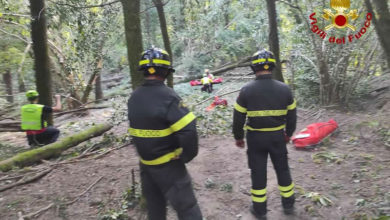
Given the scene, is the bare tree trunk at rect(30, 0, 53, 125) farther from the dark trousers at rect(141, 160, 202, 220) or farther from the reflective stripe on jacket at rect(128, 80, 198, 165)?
the dark trousers at rect(141, 160, 202, 220)

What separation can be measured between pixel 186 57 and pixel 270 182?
15530mm

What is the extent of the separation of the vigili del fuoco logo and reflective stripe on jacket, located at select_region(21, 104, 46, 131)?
844 cm

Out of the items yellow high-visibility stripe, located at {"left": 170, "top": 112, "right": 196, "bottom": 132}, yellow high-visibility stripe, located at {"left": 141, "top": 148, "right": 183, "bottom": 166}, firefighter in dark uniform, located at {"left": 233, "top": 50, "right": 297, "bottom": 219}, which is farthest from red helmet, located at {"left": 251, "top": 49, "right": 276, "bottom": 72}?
yellow high-visibility stripe, located at {"left": 141, "top": 148, "right": 183, "bottom": 166}

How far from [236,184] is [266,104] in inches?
73.5

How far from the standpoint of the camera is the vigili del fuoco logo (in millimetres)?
9086

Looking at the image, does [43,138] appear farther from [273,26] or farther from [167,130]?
[273,26]

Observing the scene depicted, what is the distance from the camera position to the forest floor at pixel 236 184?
4277 mm

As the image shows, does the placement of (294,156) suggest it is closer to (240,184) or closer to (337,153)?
(337,153)

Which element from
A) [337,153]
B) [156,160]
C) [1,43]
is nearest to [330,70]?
[337,153]

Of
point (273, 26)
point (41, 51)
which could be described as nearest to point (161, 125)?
point (273, 26)

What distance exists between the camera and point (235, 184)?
16.9 feet

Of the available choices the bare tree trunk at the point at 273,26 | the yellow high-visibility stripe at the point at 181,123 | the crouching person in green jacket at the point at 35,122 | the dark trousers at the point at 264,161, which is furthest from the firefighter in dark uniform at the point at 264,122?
the crouching person in green jacket at the point at 35,122

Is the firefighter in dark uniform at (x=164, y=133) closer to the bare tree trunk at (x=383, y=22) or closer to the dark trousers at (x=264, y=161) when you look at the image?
the dark trousers at (x=264, y=161)

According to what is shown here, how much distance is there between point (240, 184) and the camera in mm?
5148
